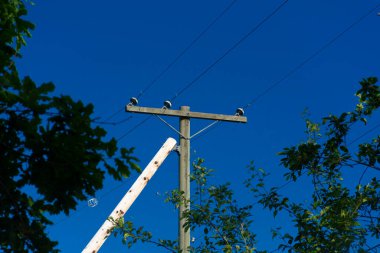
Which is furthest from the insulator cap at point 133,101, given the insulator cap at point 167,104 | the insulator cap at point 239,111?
the insulator cap at point 239,111

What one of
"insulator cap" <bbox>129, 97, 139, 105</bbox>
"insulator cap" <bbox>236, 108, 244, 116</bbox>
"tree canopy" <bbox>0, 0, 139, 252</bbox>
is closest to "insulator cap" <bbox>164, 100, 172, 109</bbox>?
"insulator cap" <bbox>129, 97, 139, 105</bbox>

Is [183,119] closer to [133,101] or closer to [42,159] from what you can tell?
[133,101]

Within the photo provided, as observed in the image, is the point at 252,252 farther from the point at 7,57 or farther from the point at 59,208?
the point at 7,57

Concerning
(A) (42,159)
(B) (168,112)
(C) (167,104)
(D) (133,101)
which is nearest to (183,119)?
(B) (168,112)

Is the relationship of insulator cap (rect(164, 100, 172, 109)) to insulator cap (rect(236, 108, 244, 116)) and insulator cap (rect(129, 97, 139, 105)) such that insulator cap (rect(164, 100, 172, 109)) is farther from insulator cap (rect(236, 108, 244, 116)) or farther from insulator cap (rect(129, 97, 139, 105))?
insulator cap (rect(236, 108, 244, 116))

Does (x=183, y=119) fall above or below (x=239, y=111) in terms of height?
below

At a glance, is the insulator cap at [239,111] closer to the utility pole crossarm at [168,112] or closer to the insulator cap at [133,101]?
the utility pole crossarm at [168,112]

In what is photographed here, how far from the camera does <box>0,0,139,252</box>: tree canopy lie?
17.7 feet

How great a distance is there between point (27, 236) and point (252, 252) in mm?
3808

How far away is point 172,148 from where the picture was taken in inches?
563

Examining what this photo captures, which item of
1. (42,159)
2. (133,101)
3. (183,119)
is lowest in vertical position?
(42,159)

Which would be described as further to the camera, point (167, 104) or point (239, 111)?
point (239, 111)

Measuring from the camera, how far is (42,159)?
5512 millimetres

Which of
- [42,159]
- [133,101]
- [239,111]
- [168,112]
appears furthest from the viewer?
[239,111]
